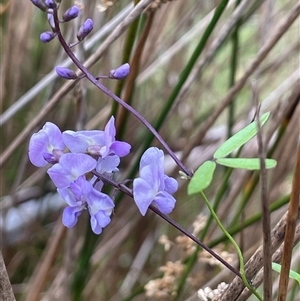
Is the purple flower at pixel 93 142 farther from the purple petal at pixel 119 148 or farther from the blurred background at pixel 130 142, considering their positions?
the blurred background at pixel 130 142

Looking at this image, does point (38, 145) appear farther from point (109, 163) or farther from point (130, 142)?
point (130, 142)

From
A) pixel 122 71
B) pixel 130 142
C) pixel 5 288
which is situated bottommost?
pixel 130 142

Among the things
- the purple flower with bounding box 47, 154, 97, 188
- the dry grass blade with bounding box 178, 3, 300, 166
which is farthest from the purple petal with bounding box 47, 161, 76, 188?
the dry grass blade with bounding box 178, 3, 300, 166

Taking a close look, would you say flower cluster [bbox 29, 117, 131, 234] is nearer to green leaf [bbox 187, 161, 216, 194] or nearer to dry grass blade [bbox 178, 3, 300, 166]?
green leaf [bbox 187, 161, 216, 194]

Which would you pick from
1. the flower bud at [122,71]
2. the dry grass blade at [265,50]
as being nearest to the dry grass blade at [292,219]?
the flower bud at [122,71]

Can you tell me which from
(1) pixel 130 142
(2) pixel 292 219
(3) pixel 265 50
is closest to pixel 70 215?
(2) pixel 292 219

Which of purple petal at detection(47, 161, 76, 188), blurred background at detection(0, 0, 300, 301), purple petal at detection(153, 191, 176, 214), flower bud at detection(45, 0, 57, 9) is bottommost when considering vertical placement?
blurred background at detection(0, 0, 300, 301)

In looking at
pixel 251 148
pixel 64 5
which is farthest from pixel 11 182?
pixel 251 148

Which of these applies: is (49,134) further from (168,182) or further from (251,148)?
(251,148)
